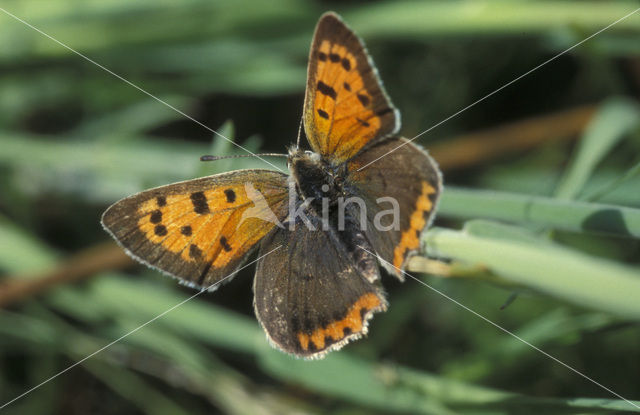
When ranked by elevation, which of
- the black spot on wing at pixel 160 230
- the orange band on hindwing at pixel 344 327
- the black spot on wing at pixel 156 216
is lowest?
the orange band on hindwing at pixel 344 327

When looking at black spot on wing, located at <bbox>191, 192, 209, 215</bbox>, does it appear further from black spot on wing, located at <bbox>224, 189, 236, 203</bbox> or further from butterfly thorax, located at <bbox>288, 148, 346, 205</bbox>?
butterfly thorax, located at <bbox>288, 148, 346, 205</bbox>

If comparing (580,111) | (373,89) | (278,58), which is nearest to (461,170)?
(580,111)

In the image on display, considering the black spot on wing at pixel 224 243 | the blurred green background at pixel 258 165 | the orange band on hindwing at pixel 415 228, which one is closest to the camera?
the orange band on hindwing at pixel 415 228

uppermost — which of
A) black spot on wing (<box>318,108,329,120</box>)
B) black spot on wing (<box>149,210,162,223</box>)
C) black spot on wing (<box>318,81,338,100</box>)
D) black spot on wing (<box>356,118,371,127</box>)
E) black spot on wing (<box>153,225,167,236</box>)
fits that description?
black spot on wing (<box>318,81,338,100</box>)

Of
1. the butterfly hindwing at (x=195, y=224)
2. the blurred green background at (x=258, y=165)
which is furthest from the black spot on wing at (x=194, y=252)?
the blurred green background at (x=258, y=165)

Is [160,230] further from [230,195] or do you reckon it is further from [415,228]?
[415,228]

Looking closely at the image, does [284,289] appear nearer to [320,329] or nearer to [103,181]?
[320,329]

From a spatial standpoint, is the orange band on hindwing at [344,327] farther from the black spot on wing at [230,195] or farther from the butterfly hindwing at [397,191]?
the black spot on wing at [230,195]

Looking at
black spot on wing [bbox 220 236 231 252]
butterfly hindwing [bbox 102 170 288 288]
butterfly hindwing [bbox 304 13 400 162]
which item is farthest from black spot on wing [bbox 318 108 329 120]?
black spot on wing [bbox 220 236 231 252]

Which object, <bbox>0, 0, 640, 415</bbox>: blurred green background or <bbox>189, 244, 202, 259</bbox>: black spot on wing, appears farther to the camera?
<bbox>0, 0, 640, 415</bbox>: blurred green background
